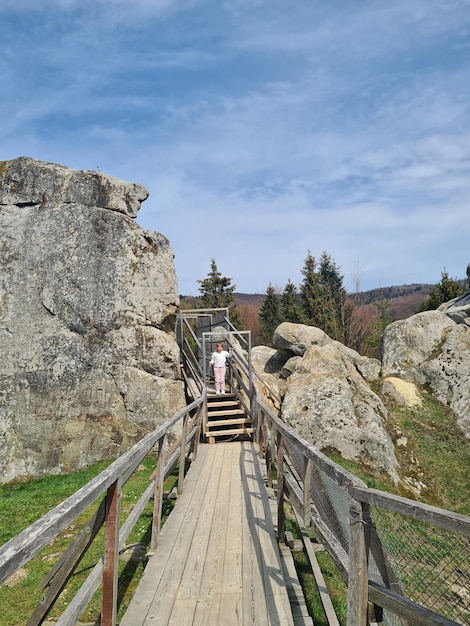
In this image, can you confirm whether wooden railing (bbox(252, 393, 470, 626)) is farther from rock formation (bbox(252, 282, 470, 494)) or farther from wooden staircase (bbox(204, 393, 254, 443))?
rock formation (bbox(252, 282, 470, 494))

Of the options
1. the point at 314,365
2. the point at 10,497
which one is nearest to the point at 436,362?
the point at 314,365

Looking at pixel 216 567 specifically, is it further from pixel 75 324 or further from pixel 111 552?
pixel 75 324

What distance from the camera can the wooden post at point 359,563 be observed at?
94.8 inches

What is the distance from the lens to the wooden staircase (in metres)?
11.0

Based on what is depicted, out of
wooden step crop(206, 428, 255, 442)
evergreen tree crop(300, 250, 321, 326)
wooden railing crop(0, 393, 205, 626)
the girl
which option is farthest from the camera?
evergreen tree crop(300, 250, 321, 326)

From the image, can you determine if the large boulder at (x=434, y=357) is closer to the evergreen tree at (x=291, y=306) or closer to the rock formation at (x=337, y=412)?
the rock formation at (x=337, y=412)

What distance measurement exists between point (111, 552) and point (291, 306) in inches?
1648

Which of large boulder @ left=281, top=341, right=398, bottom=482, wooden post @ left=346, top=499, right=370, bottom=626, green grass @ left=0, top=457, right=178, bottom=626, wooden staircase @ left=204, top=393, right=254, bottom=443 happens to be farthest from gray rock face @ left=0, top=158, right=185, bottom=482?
wooden post @ left=346, top=499, right=370, bottom=626

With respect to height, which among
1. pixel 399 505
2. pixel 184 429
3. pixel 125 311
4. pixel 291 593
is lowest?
pixel 291 593

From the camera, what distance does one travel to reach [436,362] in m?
17.0

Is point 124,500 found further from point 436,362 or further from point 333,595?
point 436,362

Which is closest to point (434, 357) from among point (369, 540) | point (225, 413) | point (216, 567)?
point (225, 413)

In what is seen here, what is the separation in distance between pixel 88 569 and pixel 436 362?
1517cm

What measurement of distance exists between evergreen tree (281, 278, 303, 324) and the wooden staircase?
2722cm
